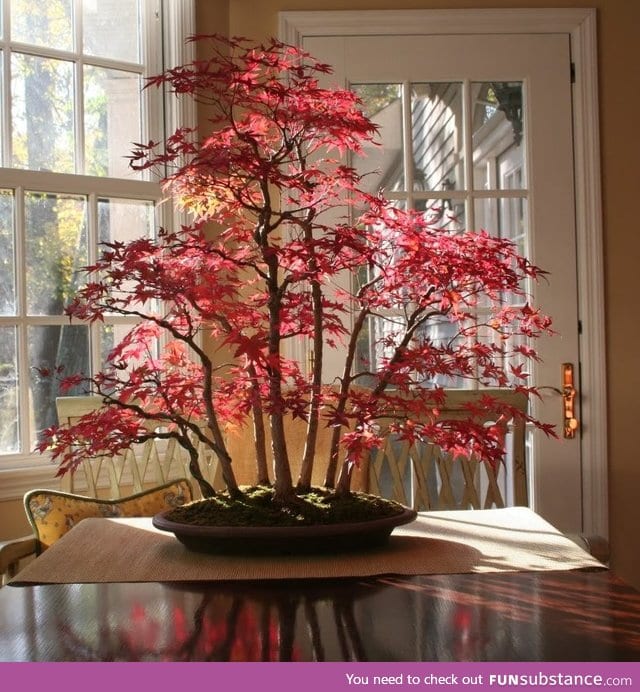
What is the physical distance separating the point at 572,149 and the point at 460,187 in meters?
0.49

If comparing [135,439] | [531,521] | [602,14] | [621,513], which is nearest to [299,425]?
[531,521]

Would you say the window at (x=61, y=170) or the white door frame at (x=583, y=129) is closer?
the window at (x=61, y=170)

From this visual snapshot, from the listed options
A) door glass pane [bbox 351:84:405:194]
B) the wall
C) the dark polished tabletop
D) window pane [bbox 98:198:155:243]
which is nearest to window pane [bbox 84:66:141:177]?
window pane [bbox 98:198:155:243]

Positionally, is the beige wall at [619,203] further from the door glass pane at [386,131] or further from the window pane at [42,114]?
the window pane at [42,114]

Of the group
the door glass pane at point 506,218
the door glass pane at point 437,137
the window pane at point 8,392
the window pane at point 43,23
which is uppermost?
the window pane at point 43,23

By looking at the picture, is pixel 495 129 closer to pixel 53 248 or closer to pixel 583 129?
pixel 583 129

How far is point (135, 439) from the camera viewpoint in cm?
182

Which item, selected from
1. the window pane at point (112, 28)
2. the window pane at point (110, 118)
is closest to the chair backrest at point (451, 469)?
the window pane at point (110, 118)

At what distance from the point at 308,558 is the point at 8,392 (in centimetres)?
193

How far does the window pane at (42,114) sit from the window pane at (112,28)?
0.52ft

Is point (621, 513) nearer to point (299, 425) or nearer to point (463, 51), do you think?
point (299, 425)

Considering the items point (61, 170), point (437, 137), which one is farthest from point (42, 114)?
point (437, 137)

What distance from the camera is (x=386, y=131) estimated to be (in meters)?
3.84

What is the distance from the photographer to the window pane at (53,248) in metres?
3.40
